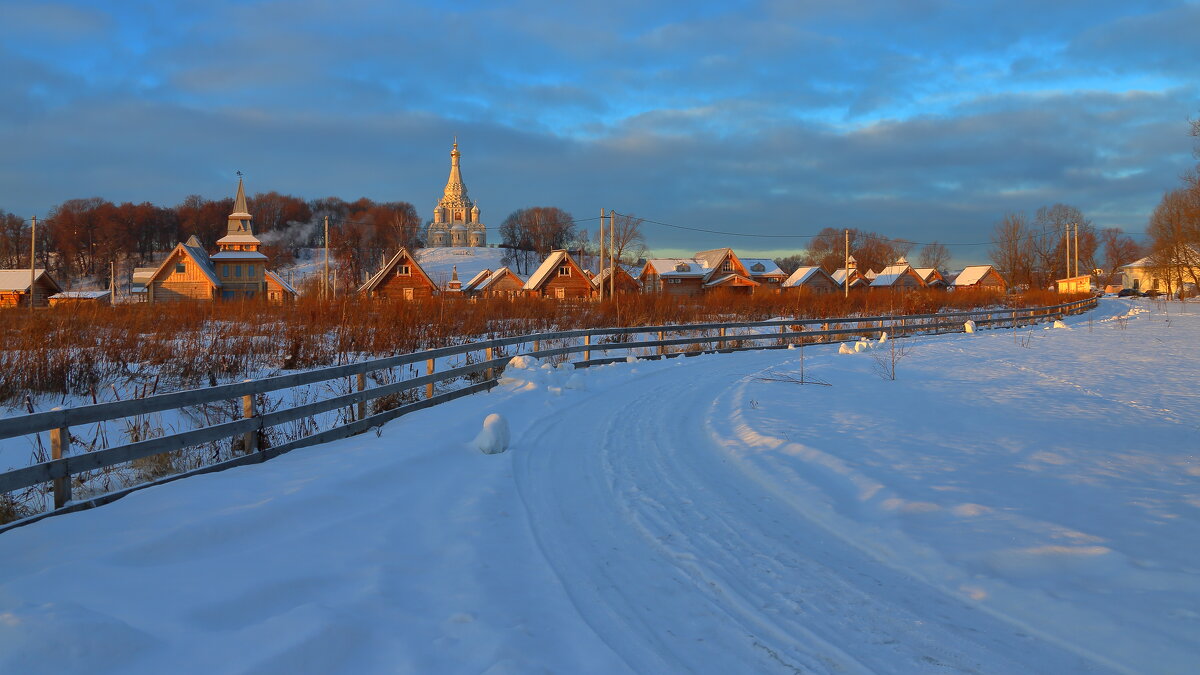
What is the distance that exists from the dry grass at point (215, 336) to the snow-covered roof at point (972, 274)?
9786cm

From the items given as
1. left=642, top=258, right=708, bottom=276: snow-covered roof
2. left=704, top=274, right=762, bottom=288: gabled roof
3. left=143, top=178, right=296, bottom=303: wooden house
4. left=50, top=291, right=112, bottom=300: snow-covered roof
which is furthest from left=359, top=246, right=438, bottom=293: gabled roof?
left=704, top=274, right=762, bottom=288: gabled roof

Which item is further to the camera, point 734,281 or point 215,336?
point 734,281

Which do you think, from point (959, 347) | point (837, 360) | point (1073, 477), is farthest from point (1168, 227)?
point (1073, 477)

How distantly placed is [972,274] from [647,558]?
120 metres

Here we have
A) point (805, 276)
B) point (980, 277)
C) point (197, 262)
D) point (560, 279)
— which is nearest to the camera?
point (197, 262)

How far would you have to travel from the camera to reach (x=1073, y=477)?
693 centimetres

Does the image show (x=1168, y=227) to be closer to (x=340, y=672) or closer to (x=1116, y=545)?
(x=1116, y=545)

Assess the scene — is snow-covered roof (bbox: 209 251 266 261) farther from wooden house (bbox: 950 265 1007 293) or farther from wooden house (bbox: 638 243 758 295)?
wooden house (bbox: 950 265 1007 293)

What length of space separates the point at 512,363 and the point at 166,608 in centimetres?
1131

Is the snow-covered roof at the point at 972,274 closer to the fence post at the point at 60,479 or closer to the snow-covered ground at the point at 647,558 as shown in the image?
the snow-covered ground at the point at 647,558

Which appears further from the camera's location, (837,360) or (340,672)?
(837,360)

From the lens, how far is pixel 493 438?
8383 millimetres

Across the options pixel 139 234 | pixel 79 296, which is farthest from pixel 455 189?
pixel 79 296

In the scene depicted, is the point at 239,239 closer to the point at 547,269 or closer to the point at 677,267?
the point at 547,269
